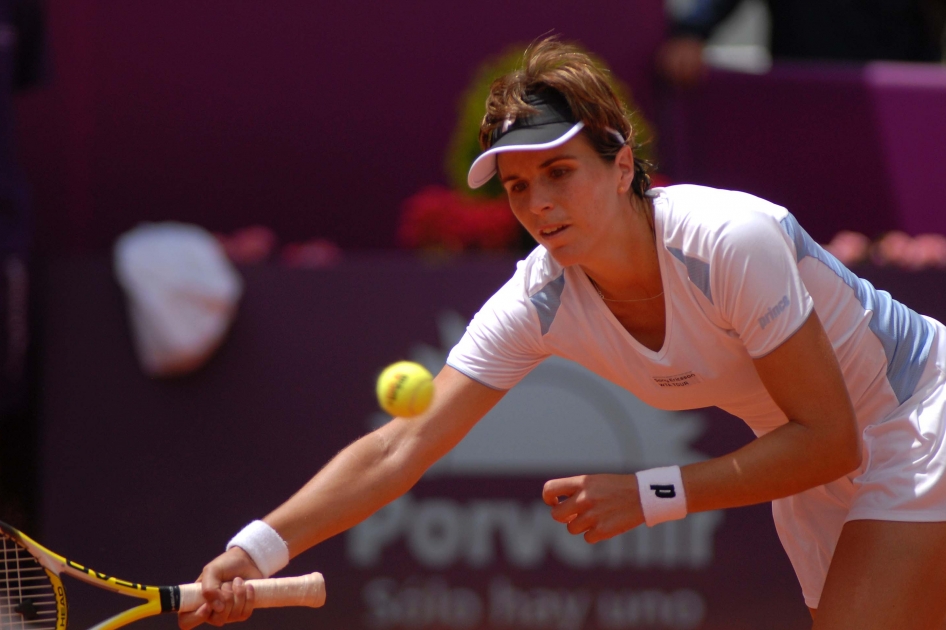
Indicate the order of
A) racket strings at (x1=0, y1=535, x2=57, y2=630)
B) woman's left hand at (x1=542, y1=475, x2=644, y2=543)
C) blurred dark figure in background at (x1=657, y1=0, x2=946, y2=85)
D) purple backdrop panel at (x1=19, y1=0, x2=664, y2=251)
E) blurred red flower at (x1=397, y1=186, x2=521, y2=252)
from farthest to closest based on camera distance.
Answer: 1. blurred dark figure in background at (x1=657, y1=0, x2=946, y2=85)
2. purple backdrop panel at (x1=19, y1=0, x2=664, y2=251)
3. blurred red flower at (x1=397, y1=186, x2=521, y2=252)
4. racket strings at (x1=0, y1=535, x2=57, y2=630)
5. woman's left hand at (x1=542, y1=475, x2=644, y2=543)

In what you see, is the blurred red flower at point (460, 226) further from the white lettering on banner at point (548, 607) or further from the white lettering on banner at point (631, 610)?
the white lettering on banner at point (631, 610)

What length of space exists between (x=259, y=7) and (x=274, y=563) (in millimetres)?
4036

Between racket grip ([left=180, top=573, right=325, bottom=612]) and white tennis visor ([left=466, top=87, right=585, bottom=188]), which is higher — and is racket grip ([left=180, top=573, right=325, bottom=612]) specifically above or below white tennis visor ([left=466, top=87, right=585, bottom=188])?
below

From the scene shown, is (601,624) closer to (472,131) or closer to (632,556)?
(632,556)

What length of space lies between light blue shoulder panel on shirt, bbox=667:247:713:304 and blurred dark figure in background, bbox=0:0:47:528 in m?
3.15

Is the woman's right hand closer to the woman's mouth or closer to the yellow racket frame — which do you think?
the yellow racket frame

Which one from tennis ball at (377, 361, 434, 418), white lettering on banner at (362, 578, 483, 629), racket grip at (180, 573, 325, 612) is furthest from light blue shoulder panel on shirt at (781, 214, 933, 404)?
white lettering on banner at (362, 578, 483, 629)

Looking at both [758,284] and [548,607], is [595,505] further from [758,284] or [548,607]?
[548,607]

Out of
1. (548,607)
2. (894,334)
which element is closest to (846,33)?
(548,607)

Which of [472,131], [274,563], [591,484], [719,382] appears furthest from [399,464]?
[472,131]

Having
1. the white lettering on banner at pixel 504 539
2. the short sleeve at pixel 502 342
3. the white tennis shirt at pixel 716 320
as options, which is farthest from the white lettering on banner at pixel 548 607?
the short sleeve at pixel 502 342

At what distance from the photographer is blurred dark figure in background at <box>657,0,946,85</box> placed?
602 centimetres

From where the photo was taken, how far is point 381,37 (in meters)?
6.12

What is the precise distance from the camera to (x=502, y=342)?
2.77m
